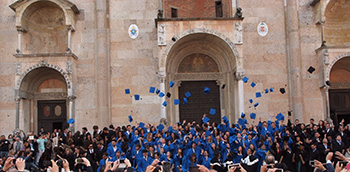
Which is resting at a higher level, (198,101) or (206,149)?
(198,101)

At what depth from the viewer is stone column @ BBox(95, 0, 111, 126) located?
818 inches

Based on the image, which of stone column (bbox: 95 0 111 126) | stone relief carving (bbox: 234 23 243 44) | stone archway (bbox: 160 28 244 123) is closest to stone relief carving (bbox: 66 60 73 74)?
stone column (bbox: 95 0 111 126)

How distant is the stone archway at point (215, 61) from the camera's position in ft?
63.1

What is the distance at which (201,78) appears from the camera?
856 inches

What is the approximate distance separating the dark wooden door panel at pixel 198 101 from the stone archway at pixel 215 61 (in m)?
0.21

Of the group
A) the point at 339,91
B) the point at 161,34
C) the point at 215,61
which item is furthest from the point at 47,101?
the point at 339,91

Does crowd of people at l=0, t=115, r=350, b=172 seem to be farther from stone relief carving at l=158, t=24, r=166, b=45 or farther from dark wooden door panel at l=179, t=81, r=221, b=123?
stone relief carving at l=158, t=24, r=166, b=45

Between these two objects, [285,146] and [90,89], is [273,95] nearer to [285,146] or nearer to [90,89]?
[285,146]

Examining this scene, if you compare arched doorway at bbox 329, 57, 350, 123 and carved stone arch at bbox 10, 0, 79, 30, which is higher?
carved stone arch at bbox 10, 0, 79, 30

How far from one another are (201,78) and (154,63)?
110 inches

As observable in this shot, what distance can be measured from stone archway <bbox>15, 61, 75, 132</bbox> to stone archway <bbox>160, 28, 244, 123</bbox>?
5.43 m

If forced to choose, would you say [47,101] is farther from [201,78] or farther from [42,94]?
[201,78]

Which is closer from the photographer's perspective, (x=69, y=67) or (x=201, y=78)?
(x=69, y=67)

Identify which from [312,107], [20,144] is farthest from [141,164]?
[312,107]
